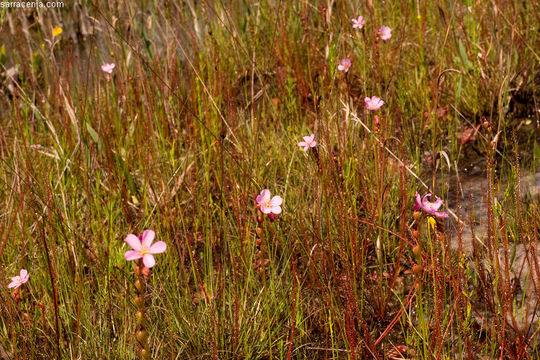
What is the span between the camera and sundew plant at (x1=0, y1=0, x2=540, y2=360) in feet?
4.48

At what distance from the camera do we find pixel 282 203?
5.90 ft

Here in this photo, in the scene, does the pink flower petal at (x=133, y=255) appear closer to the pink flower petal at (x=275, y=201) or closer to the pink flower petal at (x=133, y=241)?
the pink flower petal at (x=133, y=241)

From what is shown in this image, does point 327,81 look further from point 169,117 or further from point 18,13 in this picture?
point 18,13

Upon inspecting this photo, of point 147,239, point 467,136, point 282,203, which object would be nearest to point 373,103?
point 282,203

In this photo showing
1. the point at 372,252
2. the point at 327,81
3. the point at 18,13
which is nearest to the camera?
the point at 372,252

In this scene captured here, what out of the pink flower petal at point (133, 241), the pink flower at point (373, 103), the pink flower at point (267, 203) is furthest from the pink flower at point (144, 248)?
the pink flower at point (373, 103)

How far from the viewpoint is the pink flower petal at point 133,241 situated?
961 millimetres

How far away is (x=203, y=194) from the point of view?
2033 mm

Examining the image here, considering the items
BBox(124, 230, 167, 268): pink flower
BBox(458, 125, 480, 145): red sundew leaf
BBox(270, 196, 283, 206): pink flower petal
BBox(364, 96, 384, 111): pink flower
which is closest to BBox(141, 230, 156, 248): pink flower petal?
BBox(124, 230, 167, 268): pink flower

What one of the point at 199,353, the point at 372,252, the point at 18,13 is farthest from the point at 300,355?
the point at 18,13

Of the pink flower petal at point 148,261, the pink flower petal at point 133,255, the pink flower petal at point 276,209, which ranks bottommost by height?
the pink flower petal at point 276,209

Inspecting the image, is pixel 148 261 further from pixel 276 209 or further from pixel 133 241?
pixel 276 209

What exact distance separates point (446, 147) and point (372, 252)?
731 mm

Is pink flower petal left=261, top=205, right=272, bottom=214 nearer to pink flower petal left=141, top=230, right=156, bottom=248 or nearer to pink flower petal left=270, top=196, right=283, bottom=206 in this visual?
pink flower petal left=270, top=196, right=283, bottom=206
